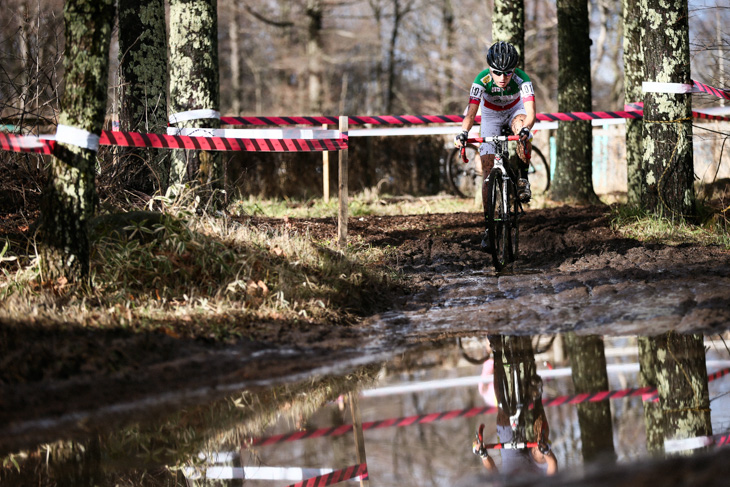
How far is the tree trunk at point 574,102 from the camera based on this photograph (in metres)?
14.9

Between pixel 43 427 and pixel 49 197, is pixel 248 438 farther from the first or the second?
pixel 49 197

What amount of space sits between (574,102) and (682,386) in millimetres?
11174

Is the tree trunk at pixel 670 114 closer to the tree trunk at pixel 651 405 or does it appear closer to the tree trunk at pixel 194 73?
the tree trunk at pixel 651 405

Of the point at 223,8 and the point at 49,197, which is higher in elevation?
the point at 223,8

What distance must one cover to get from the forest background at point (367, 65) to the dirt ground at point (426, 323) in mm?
3221

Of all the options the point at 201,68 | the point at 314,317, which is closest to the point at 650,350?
the point at 314,317

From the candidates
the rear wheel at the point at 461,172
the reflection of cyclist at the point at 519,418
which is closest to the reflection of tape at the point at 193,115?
the reflection of cyclist at the point at 519,418

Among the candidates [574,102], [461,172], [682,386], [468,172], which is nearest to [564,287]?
[682,386]

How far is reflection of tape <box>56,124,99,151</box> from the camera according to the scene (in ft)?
20.6

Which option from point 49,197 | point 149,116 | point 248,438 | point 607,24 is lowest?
point 248,438

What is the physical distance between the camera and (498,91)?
9039 millimetres

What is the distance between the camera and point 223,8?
3706 centimetres

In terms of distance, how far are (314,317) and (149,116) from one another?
14.8 ft

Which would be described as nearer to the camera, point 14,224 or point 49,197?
point 49,197
